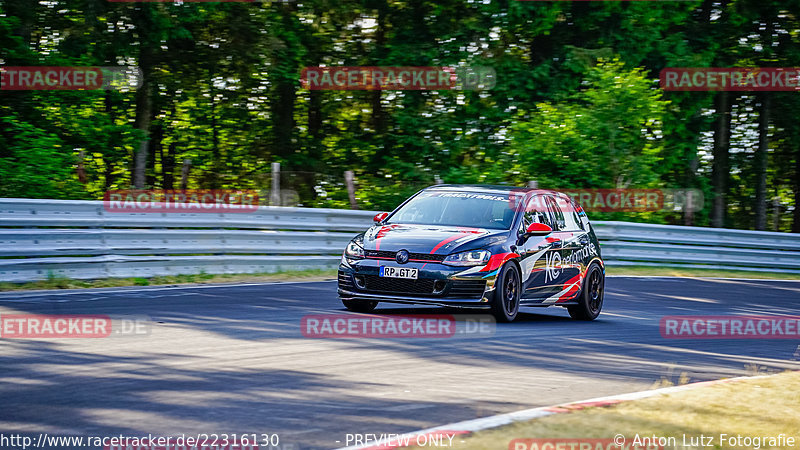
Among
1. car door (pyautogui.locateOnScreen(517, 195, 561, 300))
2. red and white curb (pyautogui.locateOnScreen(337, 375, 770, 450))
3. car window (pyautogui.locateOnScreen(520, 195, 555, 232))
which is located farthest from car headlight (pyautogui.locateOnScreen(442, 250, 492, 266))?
red and white curb (pyautogui.locateOnScreen(337, 375, 770, 450))

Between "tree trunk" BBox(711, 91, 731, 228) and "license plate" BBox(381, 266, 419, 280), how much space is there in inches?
1048

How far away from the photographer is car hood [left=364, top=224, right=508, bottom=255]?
439 inches

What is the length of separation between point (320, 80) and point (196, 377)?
2441cm

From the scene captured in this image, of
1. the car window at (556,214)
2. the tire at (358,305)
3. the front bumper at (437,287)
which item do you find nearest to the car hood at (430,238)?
the front bumper at (437,287)

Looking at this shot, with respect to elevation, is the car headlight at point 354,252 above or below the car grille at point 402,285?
above

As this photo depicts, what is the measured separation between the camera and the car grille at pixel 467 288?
11031 millimetres

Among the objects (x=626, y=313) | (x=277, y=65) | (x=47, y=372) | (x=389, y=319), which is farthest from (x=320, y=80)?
(x=47, y=372)

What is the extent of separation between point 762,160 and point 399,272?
2782cm

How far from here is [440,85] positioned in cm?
3034

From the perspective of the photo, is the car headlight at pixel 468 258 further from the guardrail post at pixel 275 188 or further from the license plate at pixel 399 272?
the guardrail post at pixel 275 188

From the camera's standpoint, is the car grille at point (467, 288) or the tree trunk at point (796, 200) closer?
the car grille at point (467, 288)

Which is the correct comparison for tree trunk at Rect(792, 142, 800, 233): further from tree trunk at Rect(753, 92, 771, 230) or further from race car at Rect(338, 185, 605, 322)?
race car at Rect(338, 185, 605, 322)

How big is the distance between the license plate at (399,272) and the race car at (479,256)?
0.01 metres

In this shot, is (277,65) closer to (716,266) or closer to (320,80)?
(320,80)
